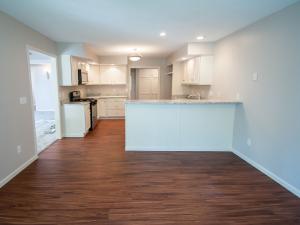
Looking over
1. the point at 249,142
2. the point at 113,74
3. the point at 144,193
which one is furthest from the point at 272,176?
the point at 113,74

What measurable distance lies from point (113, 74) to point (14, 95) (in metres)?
4.93

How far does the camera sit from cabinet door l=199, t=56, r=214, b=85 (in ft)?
16.7

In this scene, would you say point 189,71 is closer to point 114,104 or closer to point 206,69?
point 206,69

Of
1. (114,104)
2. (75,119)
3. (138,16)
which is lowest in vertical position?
(75,119)

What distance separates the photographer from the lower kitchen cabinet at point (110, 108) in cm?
779

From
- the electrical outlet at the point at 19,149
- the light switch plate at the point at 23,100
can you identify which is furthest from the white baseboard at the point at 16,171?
the light switch plate at the point at 23,100

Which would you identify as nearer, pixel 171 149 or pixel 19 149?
pixel 19 149

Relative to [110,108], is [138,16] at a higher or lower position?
higher

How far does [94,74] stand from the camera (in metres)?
7.54

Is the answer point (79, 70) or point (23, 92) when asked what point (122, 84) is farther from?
point (23, 92)

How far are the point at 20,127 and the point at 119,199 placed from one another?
2.15 m

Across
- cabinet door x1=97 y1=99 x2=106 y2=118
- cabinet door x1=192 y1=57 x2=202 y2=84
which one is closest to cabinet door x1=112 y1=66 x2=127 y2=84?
cabinet door x1=97 y1=99 x2=106 y2=118

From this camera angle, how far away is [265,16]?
3.08 m

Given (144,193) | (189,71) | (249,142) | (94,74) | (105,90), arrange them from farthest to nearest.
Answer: (105,90) → (94,74) → (189,71) → (249,142) → (144,193)
